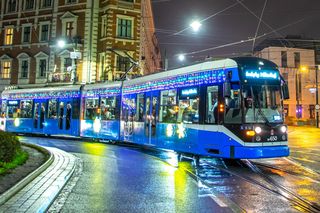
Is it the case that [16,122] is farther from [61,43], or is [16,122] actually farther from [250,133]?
[250,133]

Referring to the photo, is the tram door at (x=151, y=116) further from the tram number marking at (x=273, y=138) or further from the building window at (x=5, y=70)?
the building window at (x=5, y=70)

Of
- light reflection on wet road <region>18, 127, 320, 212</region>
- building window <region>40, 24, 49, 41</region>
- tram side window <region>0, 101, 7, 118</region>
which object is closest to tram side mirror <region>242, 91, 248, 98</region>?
light reflection on wet road <region>18, 127, 320, 212</region>

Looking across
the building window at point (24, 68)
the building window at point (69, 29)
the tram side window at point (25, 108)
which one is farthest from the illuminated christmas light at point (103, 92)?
the building window at point (24, 68)

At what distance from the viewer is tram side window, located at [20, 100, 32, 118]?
26.2m

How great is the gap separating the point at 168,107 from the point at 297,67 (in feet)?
170

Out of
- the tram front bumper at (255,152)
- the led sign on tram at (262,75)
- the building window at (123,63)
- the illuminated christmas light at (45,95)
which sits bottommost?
the tram front bumper at (255,152)

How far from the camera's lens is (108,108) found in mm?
21172

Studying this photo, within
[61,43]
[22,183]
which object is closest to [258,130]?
[22,183]

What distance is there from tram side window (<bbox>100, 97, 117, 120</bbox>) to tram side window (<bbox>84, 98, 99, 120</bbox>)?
55 cm

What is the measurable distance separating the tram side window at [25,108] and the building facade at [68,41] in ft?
27.6

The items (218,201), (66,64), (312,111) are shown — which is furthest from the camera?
(312,111)

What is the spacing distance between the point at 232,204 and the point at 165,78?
Result: 9.10 meters

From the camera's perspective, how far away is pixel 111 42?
3706cm

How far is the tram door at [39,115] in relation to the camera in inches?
1000
